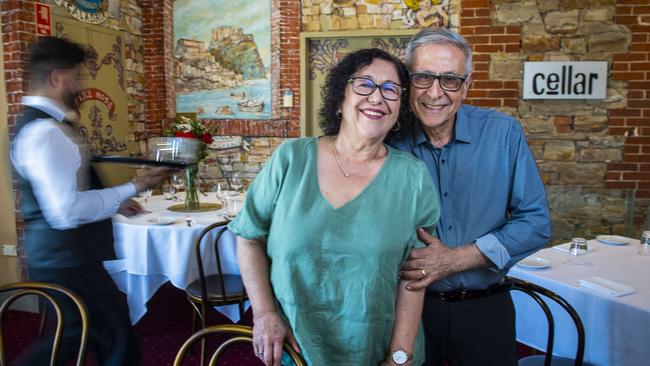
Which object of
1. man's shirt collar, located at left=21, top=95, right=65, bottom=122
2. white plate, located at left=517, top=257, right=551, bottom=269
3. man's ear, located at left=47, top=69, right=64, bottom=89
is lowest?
white plate, located at left=517, top=257, right=551, bottom=269

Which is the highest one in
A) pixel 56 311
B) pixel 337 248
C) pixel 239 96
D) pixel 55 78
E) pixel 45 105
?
pixel 239 96

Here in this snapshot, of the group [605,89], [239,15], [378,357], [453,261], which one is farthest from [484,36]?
[378,357]

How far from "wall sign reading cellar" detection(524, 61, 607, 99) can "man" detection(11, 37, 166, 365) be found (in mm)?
3348

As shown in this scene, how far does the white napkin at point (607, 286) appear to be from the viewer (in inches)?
79.4

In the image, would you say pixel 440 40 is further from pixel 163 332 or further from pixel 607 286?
pixel 163 332

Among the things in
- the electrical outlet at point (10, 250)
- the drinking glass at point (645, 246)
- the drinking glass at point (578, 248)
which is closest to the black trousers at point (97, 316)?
the electrical outlet at point (10, 250)

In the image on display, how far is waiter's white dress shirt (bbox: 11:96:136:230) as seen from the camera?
199 cm

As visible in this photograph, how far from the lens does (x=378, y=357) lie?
137cm

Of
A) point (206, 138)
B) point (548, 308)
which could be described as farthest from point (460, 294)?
point (206, 138)

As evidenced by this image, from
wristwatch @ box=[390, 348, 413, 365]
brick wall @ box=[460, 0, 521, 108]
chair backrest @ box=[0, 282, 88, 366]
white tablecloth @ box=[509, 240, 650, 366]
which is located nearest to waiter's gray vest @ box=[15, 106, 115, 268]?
chair backrest @ box=[0, 282, 88, 366]

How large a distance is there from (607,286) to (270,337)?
61.8 inches

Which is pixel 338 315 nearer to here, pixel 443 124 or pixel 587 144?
pixel 443 124

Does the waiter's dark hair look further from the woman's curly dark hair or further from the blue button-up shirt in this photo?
the blue button-up shirt

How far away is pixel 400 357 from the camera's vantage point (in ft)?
4.44
